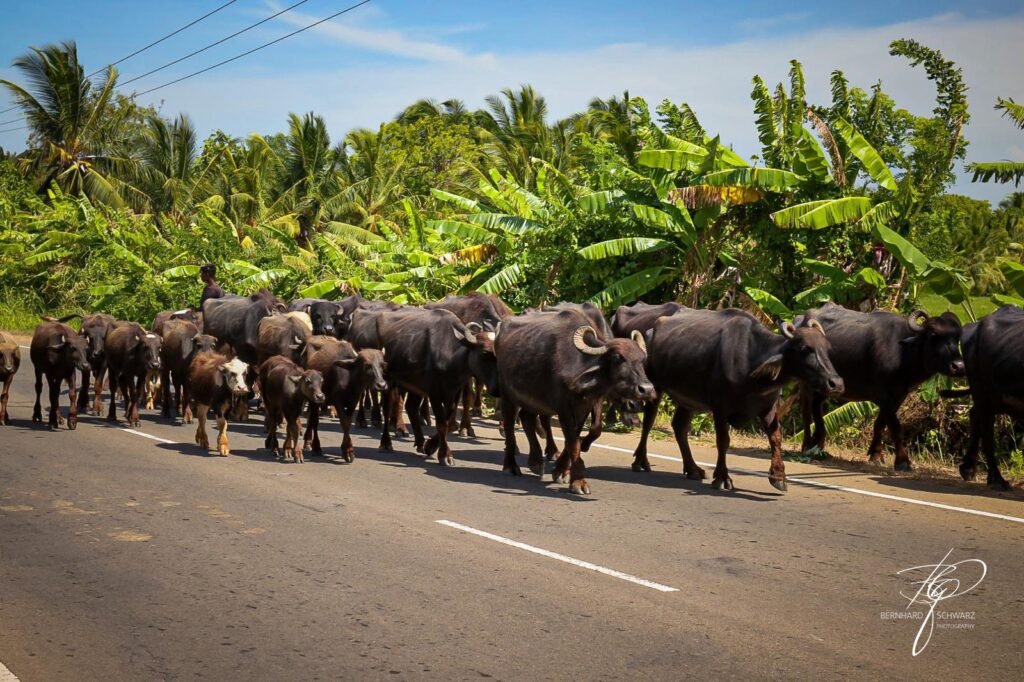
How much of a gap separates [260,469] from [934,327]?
823 centimetres

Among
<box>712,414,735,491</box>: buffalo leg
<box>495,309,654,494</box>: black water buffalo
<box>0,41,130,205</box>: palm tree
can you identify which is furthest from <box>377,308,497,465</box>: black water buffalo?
<box>0,41,130,205</box>: palm tree

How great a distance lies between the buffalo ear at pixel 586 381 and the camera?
11.3 m

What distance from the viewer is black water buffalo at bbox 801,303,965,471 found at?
43.2 ft

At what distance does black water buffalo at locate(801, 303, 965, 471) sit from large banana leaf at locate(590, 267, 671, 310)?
5.84 m

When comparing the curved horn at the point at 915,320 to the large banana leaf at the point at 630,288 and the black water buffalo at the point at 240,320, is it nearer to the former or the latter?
the large banana leaf at the point at 630,288

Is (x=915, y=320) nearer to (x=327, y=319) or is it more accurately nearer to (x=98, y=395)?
(x=327, y=319)

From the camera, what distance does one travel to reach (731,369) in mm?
11781

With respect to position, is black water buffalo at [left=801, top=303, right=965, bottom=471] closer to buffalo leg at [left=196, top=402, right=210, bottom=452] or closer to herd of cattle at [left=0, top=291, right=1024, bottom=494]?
herd of cattle at [left=0, top=291, right=1024, bottom=494]

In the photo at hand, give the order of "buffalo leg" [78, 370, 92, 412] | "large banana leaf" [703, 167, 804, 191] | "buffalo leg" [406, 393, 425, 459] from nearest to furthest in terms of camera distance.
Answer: "buffalo leg" [406, 393, 425, 459]
"buffalo leg" [78, 370, 92, 412]
"large banana leaf" [703, 167, 804, 191]

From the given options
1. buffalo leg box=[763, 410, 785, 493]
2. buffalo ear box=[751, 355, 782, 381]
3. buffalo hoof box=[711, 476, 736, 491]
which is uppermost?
buffalo ear box=[751, 355, 782, 381]

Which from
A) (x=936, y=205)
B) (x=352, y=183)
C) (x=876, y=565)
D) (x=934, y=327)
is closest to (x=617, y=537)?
(x=876, y=565)

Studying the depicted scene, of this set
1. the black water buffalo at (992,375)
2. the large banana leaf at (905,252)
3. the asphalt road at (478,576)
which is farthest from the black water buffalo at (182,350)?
the black water buffalo at (992,375)

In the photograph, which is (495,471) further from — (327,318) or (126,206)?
(126,206)

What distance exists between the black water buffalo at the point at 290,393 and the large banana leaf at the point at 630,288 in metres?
7.48
